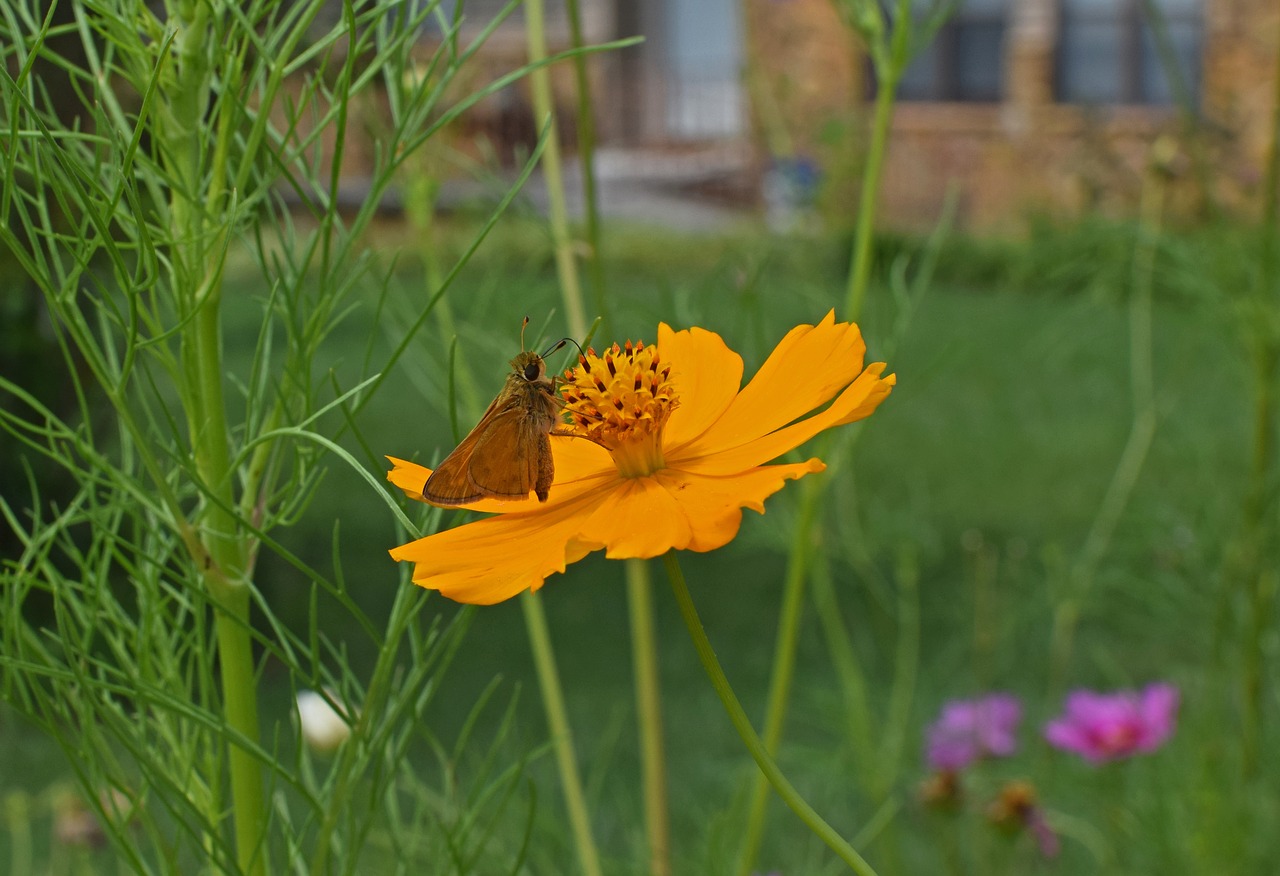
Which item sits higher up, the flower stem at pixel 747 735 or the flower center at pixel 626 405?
the flower center at pixel 626 405

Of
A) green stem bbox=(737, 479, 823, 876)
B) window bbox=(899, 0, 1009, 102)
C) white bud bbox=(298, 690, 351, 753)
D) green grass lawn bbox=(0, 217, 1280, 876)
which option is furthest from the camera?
window bbox=(899, 0, 1009, 102)

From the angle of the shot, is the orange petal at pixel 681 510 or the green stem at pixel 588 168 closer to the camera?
the orange petal at pixel 681 510

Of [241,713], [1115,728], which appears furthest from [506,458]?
[1115,728]

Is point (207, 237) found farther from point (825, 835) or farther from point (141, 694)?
point (825, 835)

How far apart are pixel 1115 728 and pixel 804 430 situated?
3.41ft

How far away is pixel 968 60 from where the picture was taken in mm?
8914

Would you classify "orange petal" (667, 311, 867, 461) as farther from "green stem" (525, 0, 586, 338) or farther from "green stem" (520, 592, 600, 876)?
"green stem" (525, 0, 586, 338)

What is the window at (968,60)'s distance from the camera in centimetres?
888

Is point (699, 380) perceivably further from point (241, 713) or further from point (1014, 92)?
point (1014, 92)

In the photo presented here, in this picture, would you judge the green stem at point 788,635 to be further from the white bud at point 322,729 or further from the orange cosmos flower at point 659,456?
the white bud at point 322,729

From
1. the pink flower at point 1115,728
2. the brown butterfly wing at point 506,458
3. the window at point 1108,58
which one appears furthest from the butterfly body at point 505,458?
the window at point 1108,58

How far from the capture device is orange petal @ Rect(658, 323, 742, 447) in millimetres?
456

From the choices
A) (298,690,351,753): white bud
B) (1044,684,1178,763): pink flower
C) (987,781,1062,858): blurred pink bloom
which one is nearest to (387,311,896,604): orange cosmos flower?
(298,690,351,753): white bud

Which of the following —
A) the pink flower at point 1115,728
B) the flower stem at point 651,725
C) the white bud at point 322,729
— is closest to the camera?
the flower stem at point 651,725
